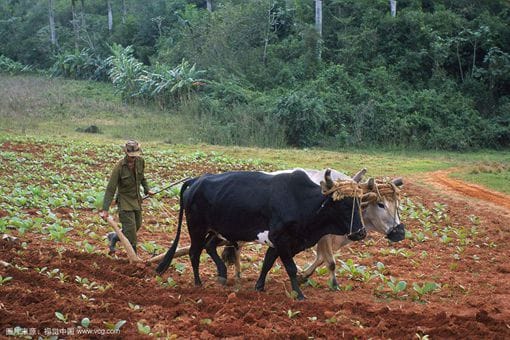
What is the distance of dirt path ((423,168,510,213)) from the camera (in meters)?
17.4

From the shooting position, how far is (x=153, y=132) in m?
31.0

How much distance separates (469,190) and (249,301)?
12.7m

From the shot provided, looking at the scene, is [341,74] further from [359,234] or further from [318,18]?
[359,234]

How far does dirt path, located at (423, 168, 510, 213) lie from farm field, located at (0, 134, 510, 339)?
2.39ft

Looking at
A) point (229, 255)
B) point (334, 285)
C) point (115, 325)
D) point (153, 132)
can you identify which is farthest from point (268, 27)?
point (115, 325)

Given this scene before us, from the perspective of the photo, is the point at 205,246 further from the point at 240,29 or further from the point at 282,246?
the point at 240,29

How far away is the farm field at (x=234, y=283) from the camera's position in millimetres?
6859

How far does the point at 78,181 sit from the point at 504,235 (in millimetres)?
10657

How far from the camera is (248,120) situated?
30.0 metres

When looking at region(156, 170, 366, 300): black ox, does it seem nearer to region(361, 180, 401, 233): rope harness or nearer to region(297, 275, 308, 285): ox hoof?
region(361, 180, 401, 233): rope harness

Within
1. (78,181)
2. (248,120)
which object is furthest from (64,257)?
(248,120)

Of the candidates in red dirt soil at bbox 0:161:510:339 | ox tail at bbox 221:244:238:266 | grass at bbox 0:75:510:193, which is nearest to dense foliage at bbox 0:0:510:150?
grass at bbox 0:75:510:193

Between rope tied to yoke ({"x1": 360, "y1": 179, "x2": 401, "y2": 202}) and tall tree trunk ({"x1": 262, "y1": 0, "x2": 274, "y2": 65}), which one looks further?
tall tree trunk ({"x1": 262, "y1": 0, "x2": 274, "y2": 65})

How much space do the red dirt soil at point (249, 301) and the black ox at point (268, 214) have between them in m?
0.52
